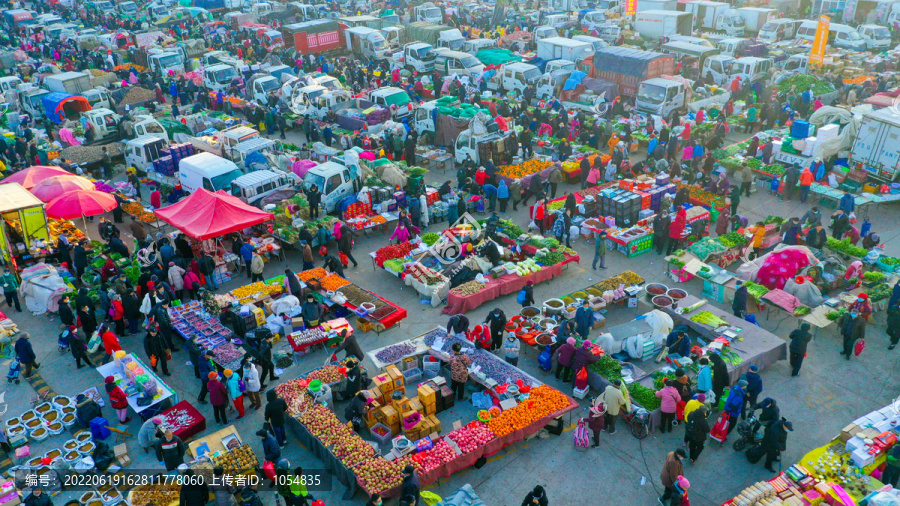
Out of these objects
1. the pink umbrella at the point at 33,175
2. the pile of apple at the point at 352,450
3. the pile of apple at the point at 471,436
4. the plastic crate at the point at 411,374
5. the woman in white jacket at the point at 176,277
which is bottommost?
the plastic crate at the point at 411,374

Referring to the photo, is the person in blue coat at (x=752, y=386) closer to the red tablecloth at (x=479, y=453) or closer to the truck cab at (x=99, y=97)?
the red tablecloth at (x=479, y=453)

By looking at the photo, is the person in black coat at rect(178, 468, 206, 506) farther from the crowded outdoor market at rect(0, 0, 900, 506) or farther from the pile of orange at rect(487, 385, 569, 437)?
the pile of orange at rect(487, 385, 569, 437)

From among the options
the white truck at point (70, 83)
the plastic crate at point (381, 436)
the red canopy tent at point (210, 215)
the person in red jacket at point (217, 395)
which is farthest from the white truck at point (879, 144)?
the white truck at point (70, 83)

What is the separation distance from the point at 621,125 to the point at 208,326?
686 inches

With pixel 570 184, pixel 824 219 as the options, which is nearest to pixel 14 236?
pixel 570 184

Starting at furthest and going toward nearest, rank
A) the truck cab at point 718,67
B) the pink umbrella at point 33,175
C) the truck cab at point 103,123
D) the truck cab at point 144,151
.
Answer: the truck cab at point 718,67 → the truck cab at point 103,123 → the truck cab at point 144,151 → the pink umbrella at point 33,175

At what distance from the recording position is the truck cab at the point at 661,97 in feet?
93.4

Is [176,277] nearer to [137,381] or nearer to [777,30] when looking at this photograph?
[137,381]

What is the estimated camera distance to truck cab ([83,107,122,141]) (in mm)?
28875

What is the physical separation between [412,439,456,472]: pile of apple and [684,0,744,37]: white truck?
37.0 meters

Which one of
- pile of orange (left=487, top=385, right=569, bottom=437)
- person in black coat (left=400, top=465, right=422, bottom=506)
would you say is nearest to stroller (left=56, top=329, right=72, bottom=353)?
person in black coat (left=400, top=465, right=422, bottom=506)

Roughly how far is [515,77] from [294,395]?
23151 millimetres

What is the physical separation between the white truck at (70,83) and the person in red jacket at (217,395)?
26.1 meters

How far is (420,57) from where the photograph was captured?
37.1 meters
